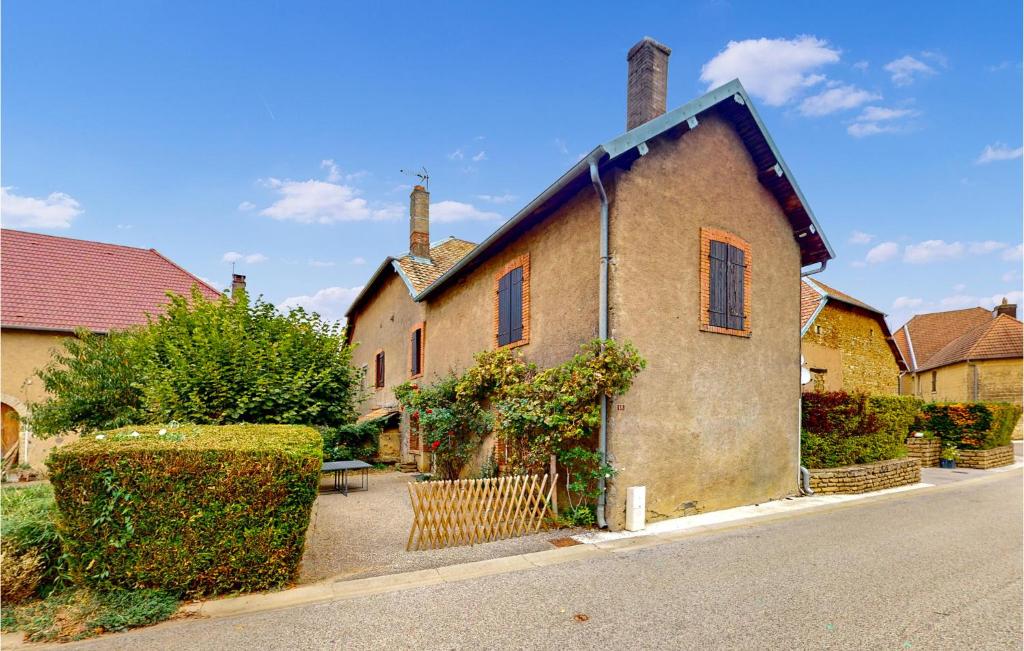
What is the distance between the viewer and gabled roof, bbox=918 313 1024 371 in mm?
24667

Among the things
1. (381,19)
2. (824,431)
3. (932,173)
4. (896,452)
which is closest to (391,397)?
(381,19)

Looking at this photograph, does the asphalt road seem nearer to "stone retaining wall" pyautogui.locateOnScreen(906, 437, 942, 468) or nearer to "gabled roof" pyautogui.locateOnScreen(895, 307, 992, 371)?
"stone retaining wall" pyautogui.locateOnScreen(906, 437, 942, 468)

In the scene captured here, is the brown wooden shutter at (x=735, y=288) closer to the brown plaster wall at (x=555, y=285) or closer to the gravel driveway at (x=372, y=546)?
the brown plaster wall at (x=555, y=285)

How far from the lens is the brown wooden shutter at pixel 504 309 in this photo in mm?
10336

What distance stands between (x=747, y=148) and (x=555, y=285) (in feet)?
15.7

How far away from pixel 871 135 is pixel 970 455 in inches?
413

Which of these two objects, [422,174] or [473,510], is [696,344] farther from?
[422,174]

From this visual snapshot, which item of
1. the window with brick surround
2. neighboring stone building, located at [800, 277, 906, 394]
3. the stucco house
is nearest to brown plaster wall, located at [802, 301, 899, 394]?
neighboring stone building, located at [800, 277, 906, 394]

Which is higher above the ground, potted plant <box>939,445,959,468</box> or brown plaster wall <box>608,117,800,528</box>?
brown plaster wall <box>608,117,800,528</box>

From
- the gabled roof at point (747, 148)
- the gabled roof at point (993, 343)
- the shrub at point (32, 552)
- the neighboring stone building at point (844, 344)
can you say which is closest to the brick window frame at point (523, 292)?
the gabled roof at point (747, 148)

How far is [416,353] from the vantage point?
15.8 metres

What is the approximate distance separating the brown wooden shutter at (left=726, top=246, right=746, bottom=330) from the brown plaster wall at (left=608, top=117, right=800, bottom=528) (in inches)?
12.1

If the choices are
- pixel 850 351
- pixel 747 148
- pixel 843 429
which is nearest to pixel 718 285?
pixel 747 148

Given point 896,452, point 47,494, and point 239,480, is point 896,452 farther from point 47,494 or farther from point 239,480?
point 47,494
